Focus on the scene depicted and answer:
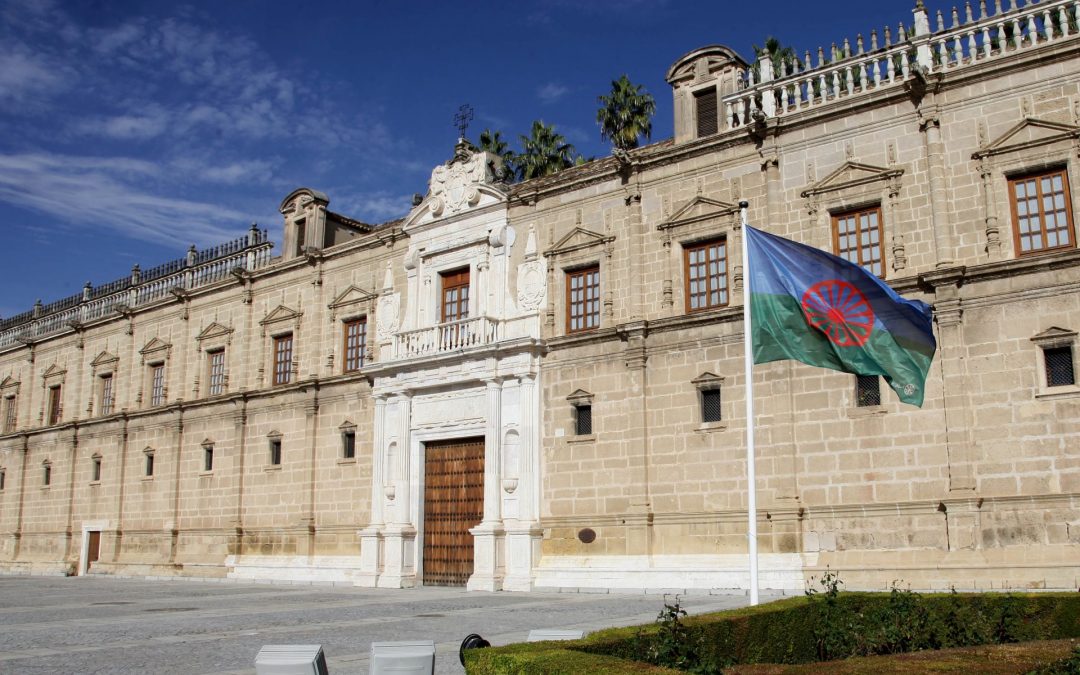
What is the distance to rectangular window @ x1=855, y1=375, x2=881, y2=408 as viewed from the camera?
1831cm

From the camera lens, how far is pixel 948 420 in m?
17.3

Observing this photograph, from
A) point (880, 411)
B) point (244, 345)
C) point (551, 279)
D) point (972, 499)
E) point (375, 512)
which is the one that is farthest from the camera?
point (244, 345)

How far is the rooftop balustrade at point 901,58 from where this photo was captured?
58.4ft

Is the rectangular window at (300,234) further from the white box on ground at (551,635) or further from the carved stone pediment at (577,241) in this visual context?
the white box on ground at (551,635)

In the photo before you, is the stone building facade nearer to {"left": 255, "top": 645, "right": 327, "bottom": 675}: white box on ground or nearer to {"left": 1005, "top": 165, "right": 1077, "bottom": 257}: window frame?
{"left": 1005, "top": 165, "right": 1077, "bottom": 257}: window frame

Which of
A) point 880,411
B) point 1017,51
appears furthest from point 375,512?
point 1017,51

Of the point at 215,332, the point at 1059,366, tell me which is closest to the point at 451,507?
the point at 215,332

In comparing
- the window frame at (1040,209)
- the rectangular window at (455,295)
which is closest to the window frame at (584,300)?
the rectangular window at (455,295)

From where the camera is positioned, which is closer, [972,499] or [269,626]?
[269,626]

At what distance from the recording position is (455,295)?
85.5ft

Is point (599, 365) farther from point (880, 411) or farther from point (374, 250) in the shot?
point (374, 250)

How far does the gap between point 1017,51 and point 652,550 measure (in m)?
12.2

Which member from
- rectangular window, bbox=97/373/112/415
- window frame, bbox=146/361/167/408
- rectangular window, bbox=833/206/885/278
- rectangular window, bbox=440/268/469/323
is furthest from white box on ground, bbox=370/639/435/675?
rectangular window, bbox=97/373/112/415

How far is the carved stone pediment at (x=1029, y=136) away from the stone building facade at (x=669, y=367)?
0.12 feet
